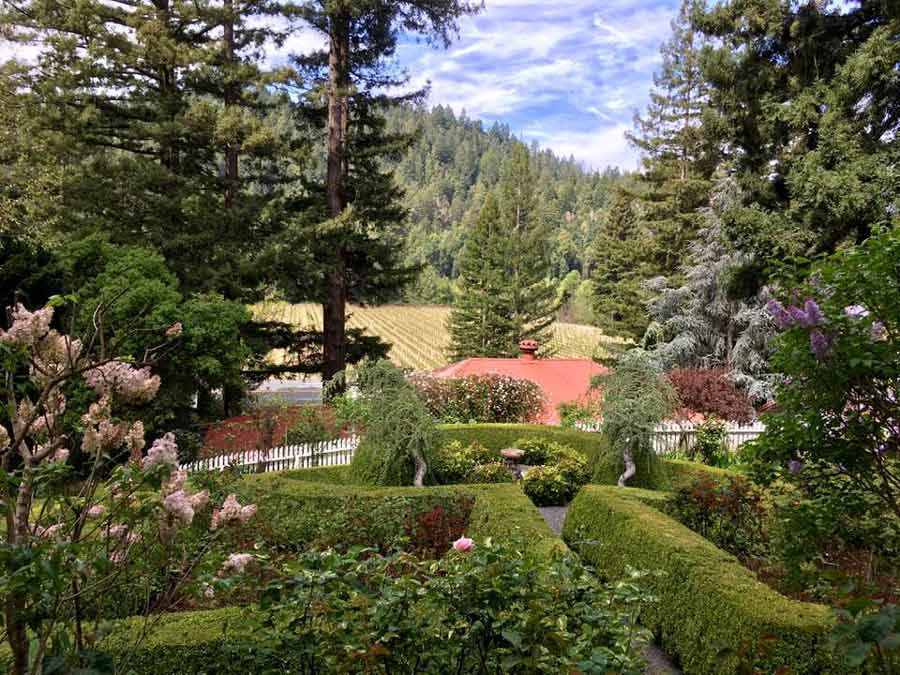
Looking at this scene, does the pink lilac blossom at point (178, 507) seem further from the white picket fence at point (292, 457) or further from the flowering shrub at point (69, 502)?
the white picket fence at point (292, 457)

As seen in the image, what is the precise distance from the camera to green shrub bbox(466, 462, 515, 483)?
32.5ft

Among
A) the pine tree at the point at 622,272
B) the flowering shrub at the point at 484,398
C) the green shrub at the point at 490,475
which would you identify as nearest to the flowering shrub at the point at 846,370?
the green shrub at the point at 490,475

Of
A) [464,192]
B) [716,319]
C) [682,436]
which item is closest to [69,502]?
[682,436]

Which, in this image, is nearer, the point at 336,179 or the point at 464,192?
the point at 336,179

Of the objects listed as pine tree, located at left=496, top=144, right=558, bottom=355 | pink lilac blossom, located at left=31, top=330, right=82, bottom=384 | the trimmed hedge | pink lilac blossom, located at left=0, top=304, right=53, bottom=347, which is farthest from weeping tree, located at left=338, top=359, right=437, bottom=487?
pine tree, located at left=496, top=144, right=558, bottom=355

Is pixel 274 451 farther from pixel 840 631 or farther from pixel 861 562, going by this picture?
pixel 840 631

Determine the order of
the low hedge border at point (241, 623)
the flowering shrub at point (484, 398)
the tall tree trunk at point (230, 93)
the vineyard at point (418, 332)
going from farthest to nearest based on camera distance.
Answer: the vineyard at point (418, 332) → the tall tree trunk at point (230, 93) → the flowering shrub at point (484, 398) → the low hedge border at point (241, 623)

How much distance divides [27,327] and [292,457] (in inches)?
382

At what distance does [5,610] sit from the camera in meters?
1.76

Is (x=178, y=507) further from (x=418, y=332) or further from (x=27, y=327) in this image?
(x=418, y=332)

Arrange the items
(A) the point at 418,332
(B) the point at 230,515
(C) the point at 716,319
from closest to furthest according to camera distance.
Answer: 1. (B) the point at 230,515
2. (C) the point at 716,319
3. (A) the point at 418,332

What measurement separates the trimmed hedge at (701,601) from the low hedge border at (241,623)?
890 millimetres

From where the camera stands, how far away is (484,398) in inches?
589

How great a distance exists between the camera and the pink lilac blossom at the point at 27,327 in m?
1.93
